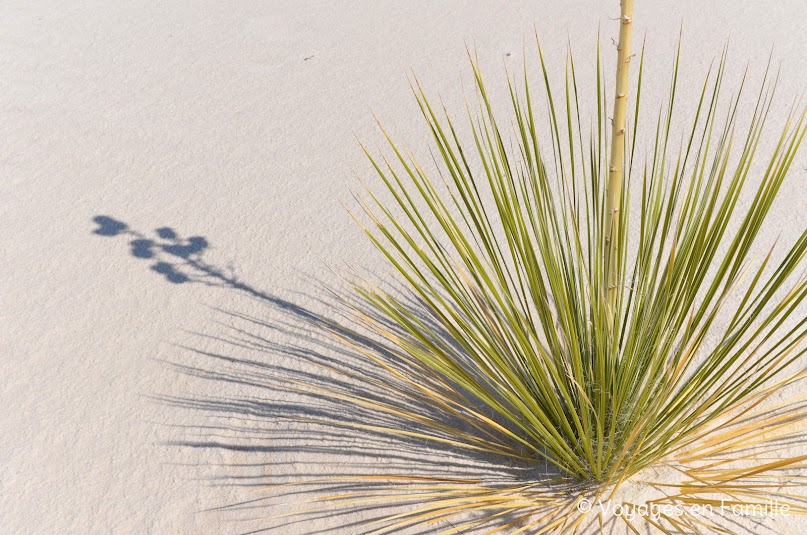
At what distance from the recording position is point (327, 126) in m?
4.32

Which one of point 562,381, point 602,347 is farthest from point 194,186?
point 602,347

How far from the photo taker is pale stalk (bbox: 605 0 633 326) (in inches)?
61.5

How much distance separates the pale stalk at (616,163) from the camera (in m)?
1.56

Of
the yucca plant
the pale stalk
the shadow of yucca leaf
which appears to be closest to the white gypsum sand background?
the shadow of yucca leaf

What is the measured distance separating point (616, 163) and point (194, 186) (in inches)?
107

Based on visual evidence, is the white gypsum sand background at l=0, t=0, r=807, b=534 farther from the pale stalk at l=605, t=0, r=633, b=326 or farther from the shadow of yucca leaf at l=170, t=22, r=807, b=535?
the pale stalk at l=605, t=0, r=633, b=326

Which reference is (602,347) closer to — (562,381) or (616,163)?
(562,381)

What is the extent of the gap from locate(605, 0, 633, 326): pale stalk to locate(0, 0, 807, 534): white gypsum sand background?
921 mm

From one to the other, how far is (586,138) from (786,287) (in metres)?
1.26

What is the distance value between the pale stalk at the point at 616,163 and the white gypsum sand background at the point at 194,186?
3.02 feet

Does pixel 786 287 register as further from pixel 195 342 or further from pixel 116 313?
pixel 116 313

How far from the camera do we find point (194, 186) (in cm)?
398

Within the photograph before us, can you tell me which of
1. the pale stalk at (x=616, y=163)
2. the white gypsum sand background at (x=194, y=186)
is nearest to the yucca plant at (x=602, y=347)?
the pale stalk at (x=616, y=163)

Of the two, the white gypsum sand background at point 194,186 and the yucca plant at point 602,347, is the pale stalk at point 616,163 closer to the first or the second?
the yucca plant at point 602,347
